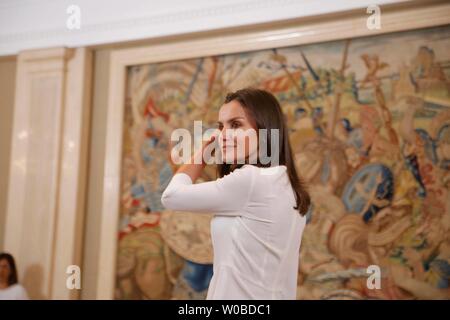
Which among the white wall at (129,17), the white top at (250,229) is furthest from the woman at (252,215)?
the white wall at (129,17)

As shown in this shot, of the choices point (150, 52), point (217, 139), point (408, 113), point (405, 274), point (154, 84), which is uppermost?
point (150, 52)

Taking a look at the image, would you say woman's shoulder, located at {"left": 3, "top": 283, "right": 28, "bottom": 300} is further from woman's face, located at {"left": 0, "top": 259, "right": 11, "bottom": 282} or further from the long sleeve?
the long sleeve

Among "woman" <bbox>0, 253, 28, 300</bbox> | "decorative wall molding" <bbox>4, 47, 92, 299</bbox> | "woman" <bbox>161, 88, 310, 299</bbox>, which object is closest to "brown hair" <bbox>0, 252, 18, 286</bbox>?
"woman" <bbox>0, 253, 28, 300</bbox>

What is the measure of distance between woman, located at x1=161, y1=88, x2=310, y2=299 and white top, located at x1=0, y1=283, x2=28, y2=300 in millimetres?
3756

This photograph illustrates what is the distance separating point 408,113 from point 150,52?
2.50 m

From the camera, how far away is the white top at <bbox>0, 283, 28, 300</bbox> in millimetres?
4785

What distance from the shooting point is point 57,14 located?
5.58 m

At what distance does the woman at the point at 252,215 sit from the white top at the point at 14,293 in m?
3.76

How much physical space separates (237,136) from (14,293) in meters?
3.91

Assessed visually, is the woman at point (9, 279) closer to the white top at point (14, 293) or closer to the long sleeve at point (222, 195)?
the white top at point (14, 293)
